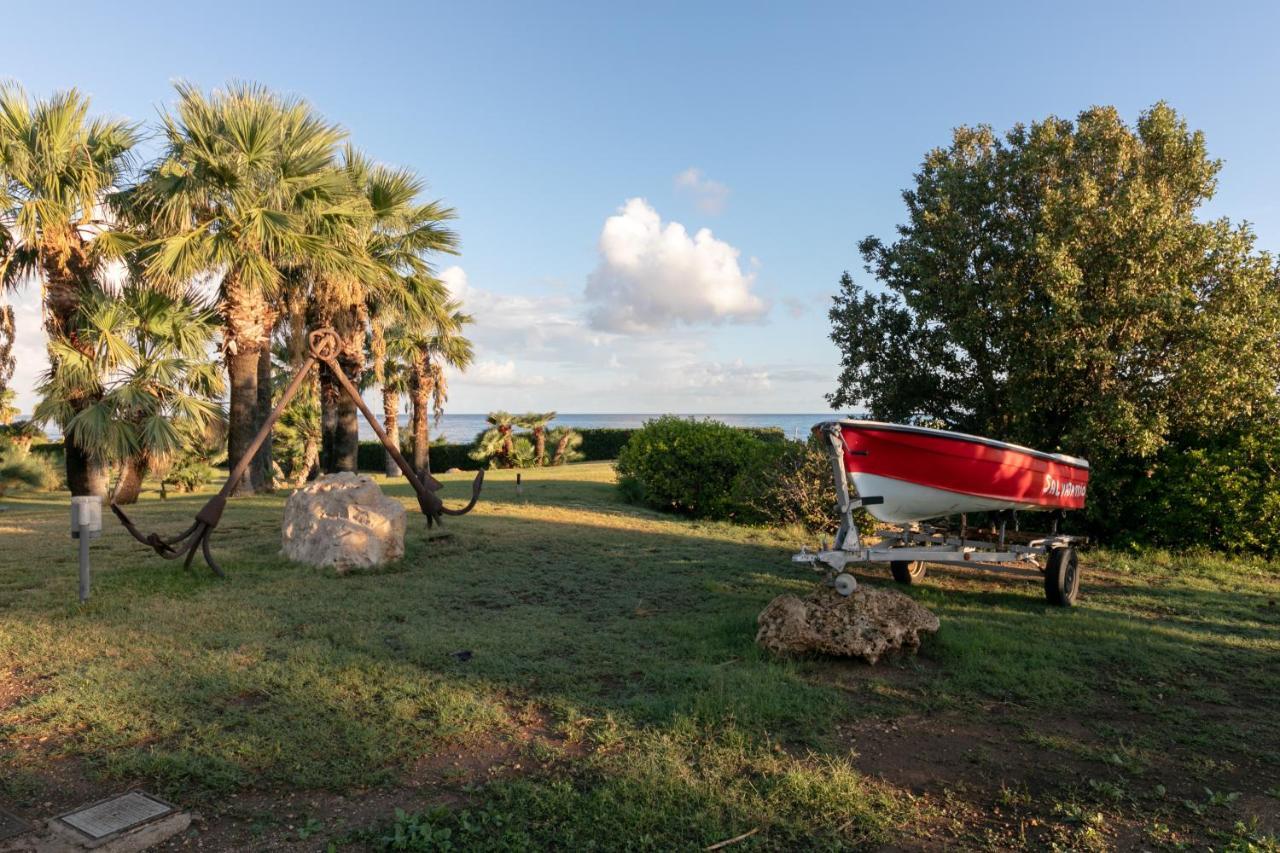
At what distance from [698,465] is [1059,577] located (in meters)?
7.50

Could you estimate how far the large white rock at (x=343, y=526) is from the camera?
8.53 m

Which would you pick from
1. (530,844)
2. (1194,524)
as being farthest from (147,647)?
(1194,524)

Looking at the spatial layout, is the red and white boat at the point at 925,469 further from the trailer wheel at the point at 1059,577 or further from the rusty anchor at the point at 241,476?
the rusty anchor at the point at 241,476

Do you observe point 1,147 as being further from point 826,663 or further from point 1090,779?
point 1090,779

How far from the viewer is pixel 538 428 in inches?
1236

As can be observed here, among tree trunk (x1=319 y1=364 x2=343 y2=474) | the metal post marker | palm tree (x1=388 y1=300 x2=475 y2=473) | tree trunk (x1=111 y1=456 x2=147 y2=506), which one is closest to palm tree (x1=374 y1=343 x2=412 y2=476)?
palm tree (x1=388 y1=300 x2=475 y2=473)

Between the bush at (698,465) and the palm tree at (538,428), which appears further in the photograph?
the palm tree at (538,428)

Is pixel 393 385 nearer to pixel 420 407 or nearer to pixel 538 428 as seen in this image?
pixel 420 407

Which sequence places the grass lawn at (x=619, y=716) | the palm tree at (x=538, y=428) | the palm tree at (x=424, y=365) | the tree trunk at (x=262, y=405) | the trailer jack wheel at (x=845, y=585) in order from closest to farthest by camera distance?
the grass lawn at (x=619, y=716) → the trailer jack wheel at (x=845, y=585) → the tree trunk at (x=262, y=405) → the palm tree at (x=424, y=365) → the palm tree at (x=538, y=428)

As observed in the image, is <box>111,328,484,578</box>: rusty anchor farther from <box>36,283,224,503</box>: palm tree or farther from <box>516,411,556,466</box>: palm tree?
<box>516,411,556,466</box>: palm tree

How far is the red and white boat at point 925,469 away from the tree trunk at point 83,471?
13.9m

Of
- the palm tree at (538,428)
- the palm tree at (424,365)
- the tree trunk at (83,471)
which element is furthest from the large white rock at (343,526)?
the palm tree at (538,428)

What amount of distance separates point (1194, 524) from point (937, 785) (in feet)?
28.5

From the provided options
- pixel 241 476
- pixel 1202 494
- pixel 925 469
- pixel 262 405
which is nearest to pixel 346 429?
pixel 262 405
